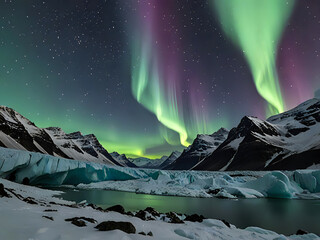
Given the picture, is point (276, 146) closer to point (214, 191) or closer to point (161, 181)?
point (161, 181)

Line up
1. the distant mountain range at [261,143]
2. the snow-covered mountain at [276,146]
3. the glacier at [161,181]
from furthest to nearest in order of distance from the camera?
the distant mountain range at [261,143]
the snow-covered mountain at [276,146]
the glacier at [161,181]

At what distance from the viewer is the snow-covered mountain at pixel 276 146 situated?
105425 millimetres

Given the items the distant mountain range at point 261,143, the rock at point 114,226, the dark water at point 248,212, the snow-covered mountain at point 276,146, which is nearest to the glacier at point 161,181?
the dark water at point 248,212

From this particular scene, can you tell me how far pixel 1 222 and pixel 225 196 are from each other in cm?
3311

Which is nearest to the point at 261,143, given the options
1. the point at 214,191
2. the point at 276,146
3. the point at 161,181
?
the point at 276,146

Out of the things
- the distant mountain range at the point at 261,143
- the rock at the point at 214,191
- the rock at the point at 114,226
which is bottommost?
the rock at the point at 114,226

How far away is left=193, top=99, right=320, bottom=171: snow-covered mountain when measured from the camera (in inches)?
4151

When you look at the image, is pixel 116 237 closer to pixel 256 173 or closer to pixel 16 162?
pixel 16 162

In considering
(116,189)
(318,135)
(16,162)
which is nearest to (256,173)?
(116,189)

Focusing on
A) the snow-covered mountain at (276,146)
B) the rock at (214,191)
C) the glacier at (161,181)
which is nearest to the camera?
the glacier at (161,181)

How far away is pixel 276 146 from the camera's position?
131m

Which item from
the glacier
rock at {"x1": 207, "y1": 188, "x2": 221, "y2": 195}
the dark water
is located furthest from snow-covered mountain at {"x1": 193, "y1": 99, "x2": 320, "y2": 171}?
the dark water

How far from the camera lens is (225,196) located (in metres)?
34.0

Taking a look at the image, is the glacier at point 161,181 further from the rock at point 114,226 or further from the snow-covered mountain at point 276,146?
the snow-covered mountain at point 276,146
